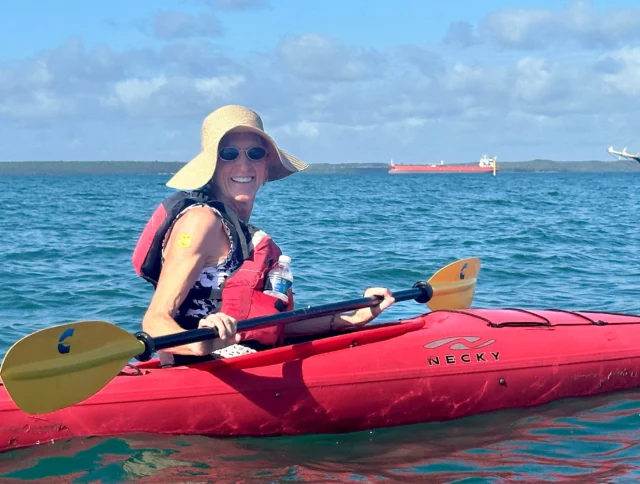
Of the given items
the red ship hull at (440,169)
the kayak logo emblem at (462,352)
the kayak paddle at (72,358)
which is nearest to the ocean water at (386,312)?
the kayak logo emblem at (462,352)

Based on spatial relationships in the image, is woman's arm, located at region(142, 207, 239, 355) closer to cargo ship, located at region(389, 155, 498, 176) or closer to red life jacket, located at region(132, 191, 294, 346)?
red life jacket, located at region(132, 191, 294, 346)

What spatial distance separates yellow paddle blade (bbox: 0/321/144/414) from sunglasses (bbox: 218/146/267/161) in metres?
0.93

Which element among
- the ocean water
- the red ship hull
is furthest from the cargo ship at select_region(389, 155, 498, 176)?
the ocean water

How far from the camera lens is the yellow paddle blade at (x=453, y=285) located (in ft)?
17.8

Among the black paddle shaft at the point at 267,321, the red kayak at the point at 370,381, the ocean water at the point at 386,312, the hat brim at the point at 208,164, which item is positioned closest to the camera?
the black paddle shaft at the point at 267,321

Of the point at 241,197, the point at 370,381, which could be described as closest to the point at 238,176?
the point at 241,197

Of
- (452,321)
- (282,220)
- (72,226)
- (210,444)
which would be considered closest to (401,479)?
(210,444)

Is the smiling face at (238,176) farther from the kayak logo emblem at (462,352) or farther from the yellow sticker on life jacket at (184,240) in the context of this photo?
the kayak logo emblem at (462,352)

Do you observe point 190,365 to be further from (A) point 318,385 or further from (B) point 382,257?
(B) point 382,257

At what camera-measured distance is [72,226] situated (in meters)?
18.5

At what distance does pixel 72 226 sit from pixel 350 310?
15216 millimetres

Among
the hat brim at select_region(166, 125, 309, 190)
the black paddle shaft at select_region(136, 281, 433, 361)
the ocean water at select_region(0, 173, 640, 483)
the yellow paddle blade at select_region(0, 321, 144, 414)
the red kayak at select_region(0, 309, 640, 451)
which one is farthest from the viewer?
the red kayak at select_region(0, 309, 640, 451)

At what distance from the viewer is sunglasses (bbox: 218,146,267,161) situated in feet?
12.6

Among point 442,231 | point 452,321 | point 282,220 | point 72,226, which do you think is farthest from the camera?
point 282,220
